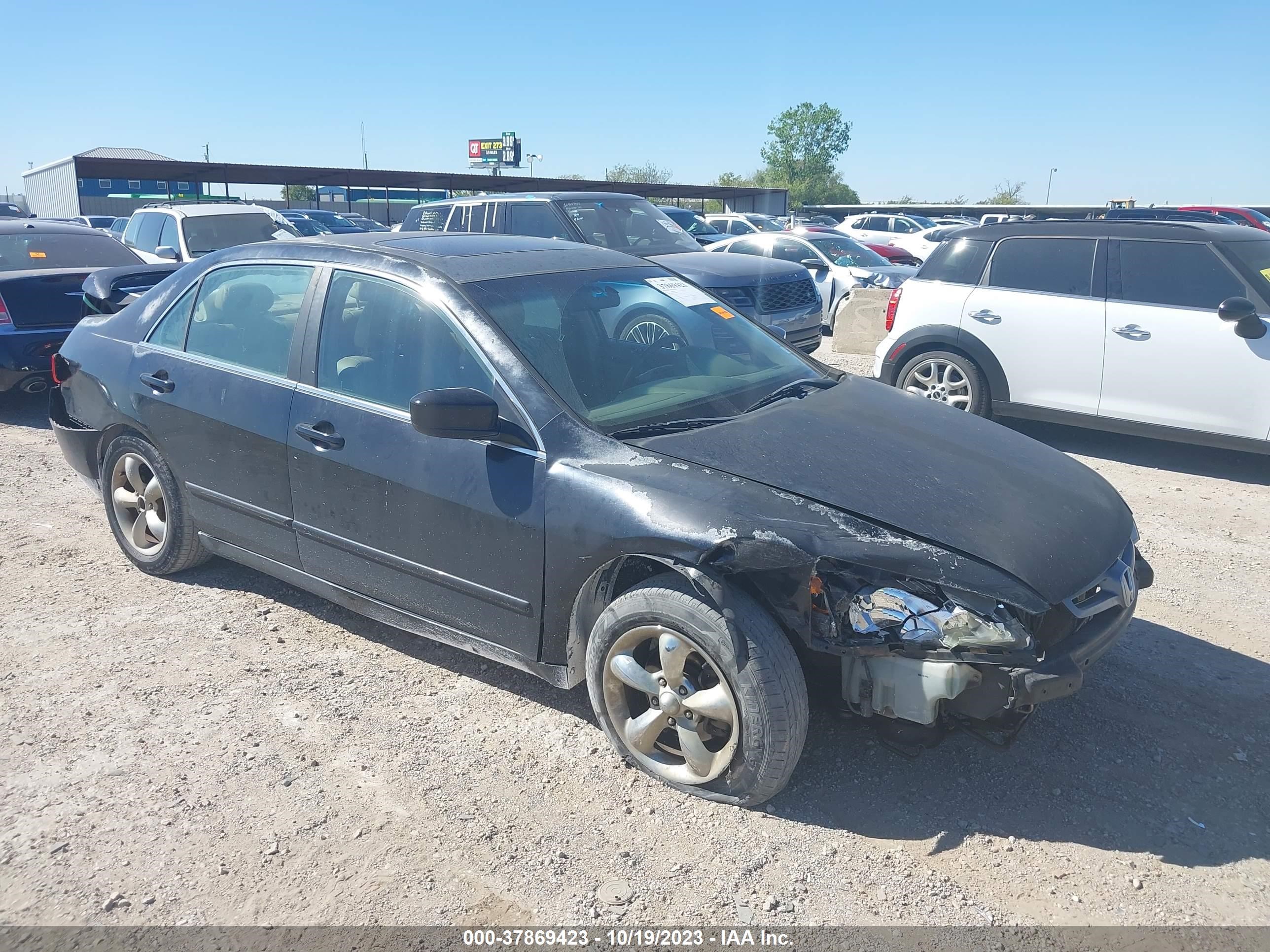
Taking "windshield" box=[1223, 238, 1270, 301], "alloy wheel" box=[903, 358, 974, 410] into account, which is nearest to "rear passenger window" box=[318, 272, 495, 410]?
"alloy wheel" box=[903, 358, 974, 410]

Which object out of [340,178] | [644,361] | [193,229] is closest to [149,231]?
[193,229]

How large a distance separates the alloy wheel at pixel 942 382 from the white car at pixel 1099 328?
0.04 ft

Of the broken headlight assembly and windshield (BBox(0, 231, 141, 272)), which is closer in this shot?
the broken headlight assembly

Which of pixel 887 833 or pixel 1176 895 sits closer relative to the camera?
pixel 1176 895

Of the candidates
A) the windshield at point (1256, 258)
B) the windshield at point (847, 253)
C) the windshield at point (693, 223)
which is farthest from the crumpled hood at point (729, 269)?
the windshield at point (693, 223)

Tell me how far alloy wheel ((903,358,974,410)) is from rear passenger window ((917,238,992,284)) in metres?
0.68

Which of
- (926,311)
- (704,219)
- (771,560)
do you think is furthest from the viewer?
(704,219)

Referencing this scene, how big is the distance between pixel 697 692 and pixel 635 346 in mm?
1439

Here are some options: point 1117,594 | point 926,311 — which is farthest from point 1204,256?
point 1117,594

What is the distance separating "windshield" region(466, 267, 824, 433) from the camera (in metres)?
3.51

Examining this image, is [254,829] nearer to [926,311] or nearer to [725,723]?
[725,723]

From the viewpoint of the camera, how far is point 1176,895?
8.87 ft

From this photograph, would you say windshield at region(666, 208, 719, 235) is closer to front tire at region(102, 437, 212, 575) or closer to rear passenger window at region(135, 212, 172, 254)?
rear passenger window at region(135, 212, 172, 254)

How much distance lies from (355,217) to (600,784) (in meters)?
32.4
